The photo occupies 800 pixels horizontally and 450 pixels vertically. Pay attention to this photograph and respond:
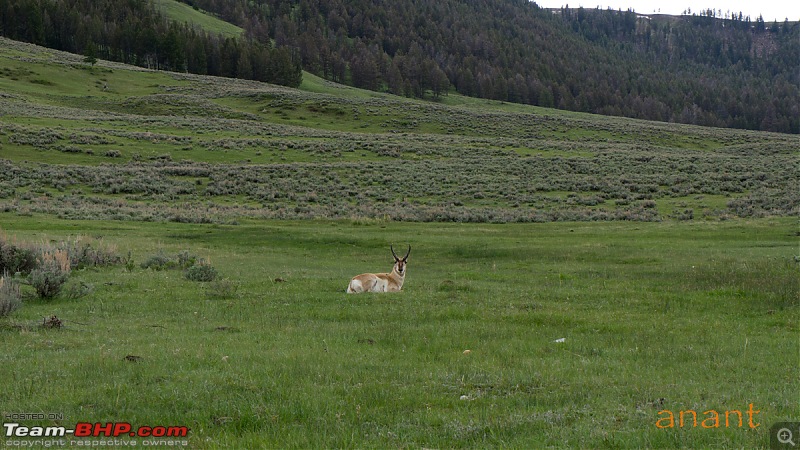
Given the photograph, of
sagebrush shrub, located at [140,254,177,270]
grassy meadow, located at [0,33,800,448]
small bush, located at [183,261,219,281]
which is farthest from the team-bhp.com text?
sagebrush shrub, located at [140,254,177,270]

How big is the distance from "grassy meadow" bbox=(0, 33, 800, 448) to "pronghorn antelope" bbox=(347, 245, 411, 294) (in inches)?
21.2

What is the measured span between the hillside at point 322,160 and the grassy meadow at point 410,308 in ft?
1.62

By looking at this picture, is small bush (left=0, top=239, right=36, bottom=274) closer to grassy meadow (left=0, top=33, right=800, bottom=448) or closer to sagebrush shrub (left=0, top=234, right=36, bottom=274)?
sagebrush shrub (left=0, top=234, right=36, bottom=274)

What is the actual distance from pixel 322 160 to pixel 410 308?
179ft

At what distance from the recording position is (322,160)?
218ft

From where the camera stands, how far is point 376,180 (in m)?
56.9

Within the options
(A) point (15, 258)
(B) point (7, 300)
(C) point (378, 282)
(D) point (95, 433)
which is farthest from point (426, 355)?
(A) point (15, 258)

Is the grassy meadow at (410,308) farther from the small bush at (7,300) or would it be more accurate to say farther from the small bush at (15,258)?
the small bush at (15,258)

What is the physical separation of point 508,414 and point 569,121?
353 ft

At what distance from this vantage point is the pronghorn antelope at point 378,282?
51.0 feet

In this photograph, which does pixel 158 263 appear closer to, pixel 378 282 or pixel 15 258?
pixel 15 258

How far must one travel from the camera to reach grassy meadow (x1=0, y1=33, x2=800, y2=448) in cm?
665

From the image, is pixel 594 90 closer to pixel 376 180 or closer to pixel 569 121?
pixel 569 121

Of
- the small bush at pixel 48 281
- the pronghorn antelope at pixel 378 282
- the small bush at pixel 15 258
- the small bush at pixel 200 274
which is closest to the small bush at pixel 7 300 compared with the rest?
the small bush at pixel 48 281
